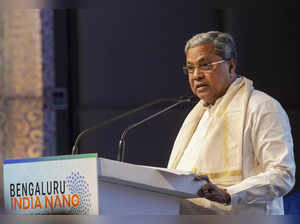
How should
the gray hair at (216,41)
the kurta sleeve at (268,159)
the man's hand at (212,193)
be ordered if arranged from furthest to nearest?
the gray hair at (216,41), the kurta sleeve at (268,159), the man's hand at (212,193)

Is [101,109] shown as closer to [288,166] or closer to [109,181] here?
[288,166]

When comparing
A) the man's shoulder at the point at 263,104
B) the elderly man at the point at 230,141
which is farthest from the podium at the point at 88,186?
the man's shoulder at the point at 263,104

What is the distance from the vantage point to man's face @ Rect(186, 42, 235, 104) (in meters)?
2.34

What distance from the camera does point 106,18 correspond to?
12.5 feet

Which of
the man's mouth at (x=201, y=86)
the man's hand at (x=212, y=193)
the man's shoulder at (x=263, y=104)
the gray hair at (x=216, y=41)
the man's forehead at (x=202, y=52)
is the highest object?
the gray hair at (x=216, y=41)

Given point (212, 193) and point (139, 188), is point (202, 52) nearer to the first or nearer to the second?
point (212, 193)

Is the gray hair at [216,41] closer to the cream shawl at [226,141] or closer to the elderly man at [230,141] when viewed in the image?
the elderly man at [230,141]

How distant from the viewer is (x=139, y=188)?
5.65ft

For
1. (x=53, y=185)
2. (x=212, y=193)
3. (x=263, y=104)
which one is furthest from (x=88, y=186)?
(x=263, y=104)

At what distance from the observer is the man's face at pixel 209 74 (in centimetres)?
234

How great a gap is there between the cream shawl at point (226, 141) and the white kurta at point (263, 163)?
3cm

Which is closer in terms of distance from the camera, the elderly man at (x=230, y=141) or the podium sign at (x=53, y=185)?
the podium sign at (x=53, y=185)

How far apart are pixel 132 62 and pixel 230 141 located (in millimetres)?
1643

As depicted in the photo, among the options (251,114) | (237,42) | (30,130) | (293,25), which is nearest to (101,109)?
(30,130)
